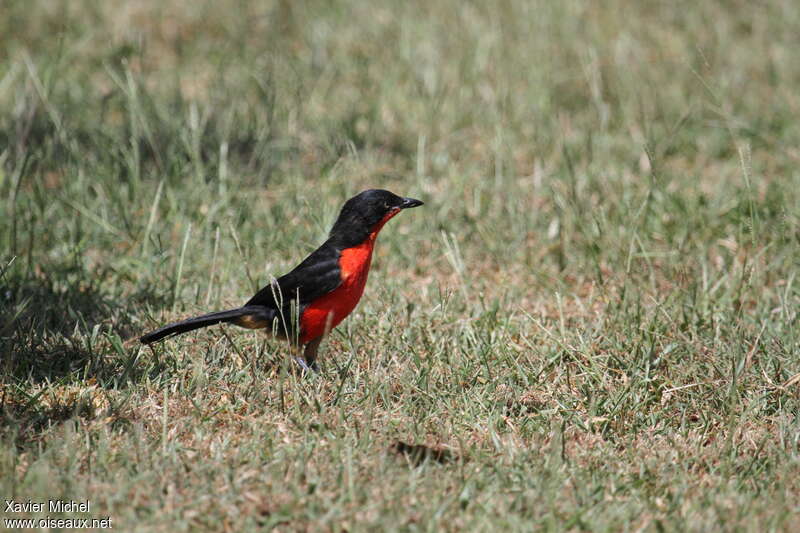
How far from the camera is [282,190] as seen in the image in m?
6.19

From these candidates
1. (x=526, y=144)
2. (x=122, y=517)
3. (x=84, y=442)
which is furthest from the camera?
(x=526, y=144)

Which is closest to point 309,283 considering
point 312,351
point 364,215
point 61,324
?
point 312,351

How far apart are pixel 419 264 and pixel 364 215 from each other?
113cm

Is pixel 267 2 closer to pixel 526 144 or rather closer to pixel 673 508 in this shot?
pixel 526 144

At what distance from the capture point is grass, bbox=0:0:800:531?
3.51 m

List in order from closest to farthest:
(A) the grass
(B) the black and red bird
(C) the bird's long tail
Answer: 1. (A) the grass
2. (C) the bird's long tail
3. (B) the black and red bird

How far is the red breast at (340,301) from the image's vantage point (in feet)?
14.8

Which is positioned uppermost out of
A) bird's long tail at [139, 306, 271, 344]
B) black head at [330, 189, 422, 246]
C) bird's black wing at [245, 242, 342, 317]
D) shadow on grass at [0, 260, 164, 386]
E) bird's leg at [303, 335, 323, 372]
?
black head at [330, 189, 422, 246]

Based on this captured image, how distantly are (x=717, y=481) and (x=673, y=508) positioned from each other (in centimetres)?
30

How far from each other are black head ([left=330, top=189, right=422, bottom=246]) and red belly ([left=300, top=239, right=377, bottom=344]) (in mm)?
99

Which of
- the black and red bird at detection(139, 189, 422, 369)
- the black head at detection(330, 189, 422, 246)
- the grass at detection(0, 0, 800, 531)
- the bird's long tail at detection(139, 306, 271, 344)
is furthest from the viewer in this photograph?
the black head at detection(330, 189, 422, 246)

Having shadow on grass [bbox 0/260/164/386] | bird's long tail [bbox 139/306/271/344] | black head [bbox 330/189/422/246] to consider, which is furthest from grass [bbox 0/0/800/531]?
black head [bbox 330/189/422/246]

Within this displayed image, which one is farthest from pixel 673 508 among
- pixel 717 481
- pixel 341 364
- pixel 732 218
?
pixel 732 218

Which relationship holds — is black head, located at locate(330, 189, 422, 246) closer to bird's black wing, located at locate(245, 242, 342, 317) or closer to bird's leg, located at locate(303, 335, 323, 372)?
bird's black wing, located at locate(245, 242, 342, 317)
